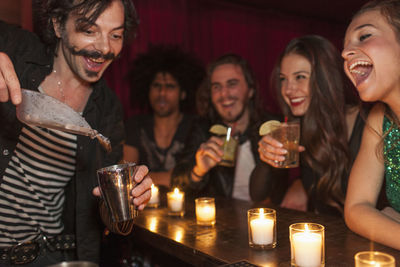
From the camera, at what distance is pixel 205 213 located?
Result: 1.95 m

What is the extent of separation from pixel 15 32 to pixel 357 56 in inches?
74.9

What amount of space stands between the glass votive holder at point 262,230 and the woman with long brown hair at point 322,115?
1.19 meters

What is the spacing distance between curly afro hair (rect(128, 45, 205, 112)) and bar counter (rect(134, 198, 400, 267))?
311cm

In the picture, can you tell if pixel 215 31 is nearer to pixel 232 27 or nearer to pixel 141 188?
pixel 232 27

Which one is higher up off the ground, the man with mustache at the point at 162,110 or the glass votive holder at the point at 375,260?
the man with mustache at the point at 162,110

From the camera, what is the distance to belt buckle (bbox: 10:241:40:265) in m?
1.91

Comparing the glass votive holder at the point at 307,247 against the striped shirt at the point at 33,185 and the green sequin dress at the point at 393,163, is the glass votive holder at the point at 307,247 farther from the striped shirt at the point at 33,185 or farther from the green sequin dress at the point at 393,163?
the striped shirt at the point at 33,185

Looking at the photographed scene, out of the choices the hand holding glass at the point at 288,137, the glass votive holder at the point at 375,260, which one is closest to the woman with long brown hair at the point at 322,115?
the hand holding glass at the point at 288,137

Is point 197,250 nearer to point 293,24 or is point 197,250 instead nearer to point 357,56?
point 357,56

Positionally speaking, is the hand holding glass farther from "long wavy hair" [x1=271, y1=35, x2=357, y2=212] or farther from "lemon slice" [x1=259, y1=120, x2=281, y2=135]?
"long wavy hair" [x1=271, y1=35, x2=357, y2=212]

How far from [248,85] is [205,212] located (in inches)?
84.1

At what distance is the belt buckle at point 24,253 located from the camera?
75.1 inches

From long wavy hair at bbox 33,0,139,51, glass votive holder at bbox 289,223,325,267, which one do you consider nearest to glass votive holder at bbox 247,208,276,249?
glass votive holder at bbox 289,223,325,267

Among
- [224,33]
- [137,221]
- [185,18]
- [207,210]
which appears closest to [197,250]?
[207,210]
